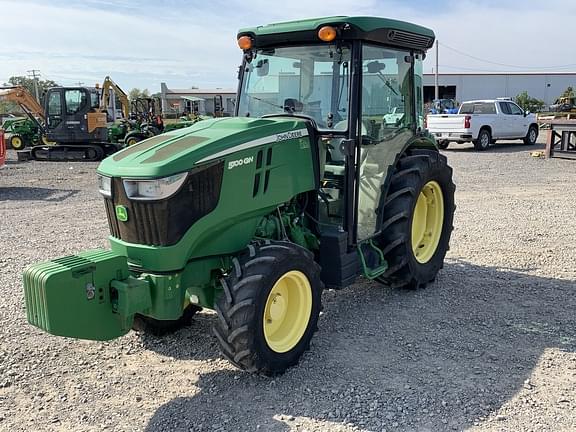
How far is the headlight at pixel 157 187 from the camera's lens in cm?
346

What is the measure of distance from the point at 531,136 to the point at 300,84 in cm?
1890

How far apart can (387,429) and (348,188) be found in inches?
75.4

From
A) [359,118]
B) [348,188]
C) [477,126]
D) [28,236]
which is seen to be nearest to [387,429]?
[348,188]

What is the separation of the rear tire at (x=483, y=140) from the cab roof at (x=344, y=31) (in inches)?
589

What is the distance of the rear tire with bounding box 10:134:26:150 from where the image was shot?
20703 millimetres

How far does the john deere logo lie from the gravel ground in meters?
1.13

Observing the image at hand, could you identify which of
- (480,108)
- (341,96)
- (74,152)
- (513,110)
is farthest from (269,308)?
(513,110)

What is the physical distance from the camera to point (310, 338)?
412cm

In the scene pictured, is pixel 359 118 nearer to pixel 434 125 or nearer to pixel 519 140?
pixel 434 125

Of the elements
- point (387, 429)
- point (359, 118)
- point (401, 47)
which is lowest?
point (387, 429)

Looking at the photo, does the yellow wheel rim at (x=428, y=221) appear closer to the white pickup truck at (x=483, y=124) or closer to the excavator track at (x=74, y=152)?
the white pickup truck at (x=483, y=124)

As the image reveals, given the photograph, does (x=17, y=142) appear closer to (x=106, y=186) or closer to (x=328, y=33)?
(x=106, y=186)

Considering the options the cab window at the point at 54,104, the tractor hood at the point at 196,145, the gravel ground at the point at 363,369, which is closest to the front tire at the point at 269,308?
the gravel ground at the point at 363,369

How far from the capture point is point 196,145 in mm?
3682
